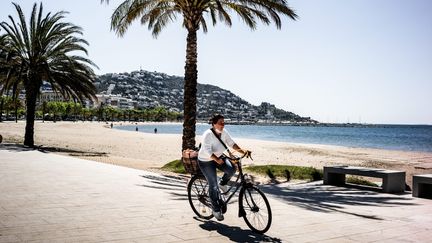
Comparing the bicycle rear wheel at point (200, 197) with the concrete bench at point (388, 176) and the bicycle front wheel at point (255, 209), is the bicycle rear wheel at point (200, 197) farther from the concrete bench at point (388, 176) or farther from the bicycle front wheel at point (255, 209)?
the concrete bench at point (388, 176)

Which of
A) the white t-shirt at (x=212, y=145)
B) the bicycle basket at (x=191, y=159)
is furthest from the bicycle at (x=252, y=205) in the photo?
the bicycle basket at (x=191, y=159)

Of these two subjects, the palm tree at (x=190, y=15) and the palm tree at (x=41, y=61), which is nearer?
the palm tree at (x=190, y=15)

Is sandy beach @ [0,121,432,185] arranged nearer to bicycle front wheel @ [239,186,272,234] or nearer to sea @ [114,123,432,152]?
bicycle front wheel @ [239,186,272,234]

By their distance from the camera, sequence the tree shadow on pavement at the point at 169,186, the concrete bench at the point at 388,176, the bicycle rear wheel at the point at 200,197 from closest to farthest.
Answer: the bicycle rear wheel at the point at 200,197
the tree shadow on pavement at the point at 169,186
the concrete bench at the point at 388,176

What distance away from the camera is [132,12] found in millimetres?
14742

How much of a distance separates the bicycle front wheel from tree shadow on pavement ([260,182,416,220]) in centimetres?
211

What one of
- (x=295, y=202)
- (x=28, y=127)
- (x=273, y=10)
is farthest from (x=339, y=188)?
(x=28, y=127)

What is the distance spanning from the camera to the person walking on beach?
5.66 m

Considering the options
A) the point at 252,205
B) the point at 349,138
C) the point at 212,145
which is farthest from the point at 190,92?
the point at 349,138

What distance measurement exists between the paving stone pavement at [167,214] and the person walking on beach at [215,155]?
481 millimetres

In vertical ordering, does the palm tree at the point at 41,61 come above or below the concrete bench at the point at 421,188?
above

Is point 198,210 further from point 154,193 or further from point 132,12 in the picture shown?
point 132,12

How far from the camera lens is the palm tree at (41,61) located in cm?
2095

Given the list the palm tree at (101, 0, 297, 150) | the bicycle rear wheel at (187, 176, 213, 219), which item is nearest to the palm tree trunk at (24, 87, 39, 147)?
the palm tree at (101, 0, 297, 150)
